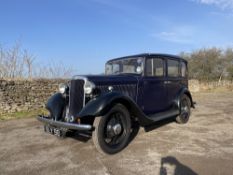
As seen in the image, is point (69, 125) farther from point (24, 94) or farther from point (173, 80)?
point (24, 94)

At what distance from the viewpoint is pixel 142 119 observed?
16.9 feet

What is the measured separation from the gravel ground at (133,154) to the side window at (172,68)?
1.58 metres

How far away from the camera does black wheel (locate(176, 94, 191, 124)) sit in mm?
6998

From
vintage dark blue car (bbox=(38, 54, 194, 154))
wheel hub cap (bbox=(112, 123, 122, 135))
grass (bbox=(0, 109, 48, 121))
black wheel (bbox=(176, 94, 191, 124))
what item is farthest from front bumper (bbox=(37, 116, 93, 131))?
grass (bbox=(0, 109, 48, 121))

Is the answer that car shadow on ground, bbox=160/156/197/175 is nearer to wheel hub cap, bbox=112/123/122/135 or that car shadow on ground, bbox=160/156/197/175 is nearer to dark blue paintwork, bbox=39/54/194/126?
wheel hub cap, bbox=112/123/122/135

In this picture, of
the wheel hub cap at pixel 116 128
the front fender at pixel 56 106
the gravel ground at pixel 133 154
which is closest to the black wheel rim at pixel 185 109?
the gravel ground at pixel 133 154

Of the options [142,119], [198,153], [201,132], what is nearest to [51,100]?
[142,119]

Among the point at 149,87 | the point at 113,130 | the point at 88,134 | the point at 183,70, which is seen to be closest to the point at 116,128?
the point at 113,130

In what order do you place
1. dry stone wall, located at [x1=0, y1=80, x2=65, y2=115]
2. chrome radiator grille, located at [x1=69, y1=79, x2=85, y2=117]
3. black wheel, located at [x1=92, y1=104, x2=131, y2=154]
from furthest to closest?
dry stone wall, located at [x1=0, y1=80, x2=65, y2=115] < chrome radiator grille, located at [x1=69, y1=79, x2=85, y2=117] < black wheel, located at [x1=92, y1=104, x2=131, y2=154]

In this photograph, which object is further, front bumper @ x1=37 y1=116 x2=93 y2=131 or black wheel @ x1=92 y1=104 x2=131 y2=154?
black wheel @ x1=92 y1=104 x2=131 y2=154

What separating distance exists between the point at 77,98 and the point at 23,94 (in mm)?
5349

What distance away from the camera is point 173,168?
369cm

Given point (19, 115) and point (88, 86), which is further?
point (19, 115)

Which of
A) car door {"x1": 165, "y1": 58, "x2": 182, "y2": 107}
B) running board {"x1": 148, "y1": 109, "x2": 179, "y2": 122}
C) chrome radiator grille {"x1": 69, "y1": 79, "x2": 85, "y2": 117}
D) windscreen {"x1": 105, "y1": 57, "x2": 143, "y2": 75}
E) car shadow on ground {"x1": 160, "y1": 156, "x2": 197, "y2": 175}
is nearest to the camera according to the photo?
car shadow on ground {"x1": 160, "y1": 156, "x2": 197, "y2": 175}
